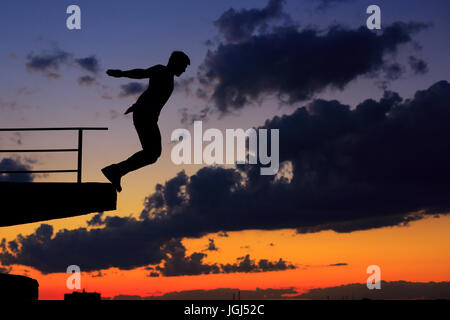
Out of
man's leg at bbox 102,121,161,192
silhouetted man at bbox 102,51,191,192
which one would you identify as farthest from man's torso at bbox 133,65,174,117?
man's leg at bbox 102,121,161,192

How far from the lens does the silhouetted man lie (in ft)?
38.1

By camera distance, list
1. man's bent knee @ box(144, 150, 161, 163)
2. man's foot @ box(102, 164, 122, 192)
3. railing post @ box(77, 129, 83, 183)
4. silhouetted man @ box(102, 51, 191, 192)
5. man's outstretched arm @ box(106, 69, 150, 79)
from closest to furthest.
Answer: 1. man's outstretched arm @ box(106, 69, 150, 79)
2. silhouetted man @ box(102, 51, 191, 192)
3. man's bent knee @ box(144, 150, 161, 163)
4. man's foot @ box(102, 164, 122, 192)
5. railing post @ box(77, 129, 83, 183)

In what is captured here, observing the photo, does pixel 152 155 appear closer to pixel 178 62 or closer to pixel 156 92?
pixel 156 92

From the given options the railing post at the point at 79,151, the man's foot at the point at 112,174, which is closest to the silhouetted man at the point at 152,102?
the man's foot at the point at 112,174

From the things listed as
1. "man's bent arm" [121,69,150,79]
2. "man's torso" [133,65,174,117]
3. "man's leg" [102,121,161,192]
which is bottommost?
"man's leg" [102,121,161,192]


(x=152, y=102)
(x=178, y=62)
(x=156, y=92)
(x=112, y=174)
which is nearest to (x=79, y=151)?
(x=112, y=174)

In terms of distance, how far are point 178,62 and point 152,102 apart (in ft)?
2.93

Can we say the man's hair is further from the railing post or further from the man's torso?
the railing post

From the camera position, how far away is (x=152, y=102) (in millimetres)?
11766

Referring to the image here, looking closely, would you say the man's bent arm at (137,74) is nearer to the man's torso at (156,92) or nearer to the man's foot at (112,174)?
the man's torso at (156,92)
